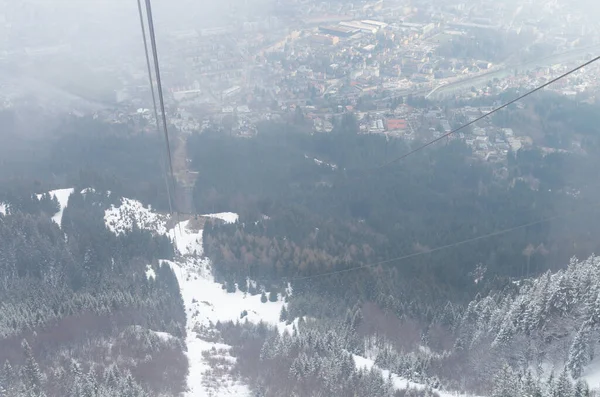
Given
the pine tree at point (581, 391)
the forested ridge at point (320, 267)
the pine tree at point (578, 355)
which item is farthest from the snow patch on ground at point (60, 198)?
the pine tree at point (581, 391)

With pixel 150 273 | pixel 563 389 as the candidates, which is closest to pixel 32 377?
Answer: pixel 150 273

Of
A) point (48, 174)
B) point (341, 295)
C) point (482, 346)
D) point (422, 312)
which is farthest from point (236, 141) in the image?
point (482, 346)

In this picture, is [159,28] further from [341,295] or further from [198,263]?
[341,295]

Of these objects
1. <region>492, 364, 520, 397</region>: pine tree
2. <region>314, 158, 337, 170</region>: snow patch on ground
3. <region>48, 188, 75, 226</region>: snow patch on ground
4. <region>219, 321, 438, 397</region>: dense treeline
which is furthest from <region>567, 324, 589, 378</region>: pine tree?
<region>314, 158, 337, 170</region>: snow patch on ground

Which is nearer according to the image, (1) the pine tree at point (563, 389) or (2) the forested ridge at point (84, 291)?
(1) the pine tree at point (563, 389)

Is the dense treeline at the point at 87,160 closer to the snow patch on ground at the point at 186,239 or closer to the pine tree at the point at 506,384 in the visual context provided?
the snow patch on ground at the point at 186,239

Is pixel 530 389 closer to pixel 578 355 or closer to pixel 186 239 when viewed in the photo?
pixel 578 355
